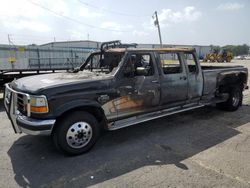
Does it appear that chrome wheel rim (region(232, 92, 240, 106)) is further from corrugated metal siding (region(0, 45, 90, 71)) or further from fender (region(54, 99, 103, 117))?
corrugated metal siding (region(0, 45, 90, 71))

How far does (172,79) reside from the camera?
203 inches

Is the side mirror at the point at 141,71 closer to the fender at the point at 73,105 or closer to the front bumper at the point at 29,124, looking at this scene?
the fender at the point at 73,105

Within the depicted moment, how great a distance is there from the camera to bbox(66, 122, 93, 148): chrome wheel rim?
12.8 feet

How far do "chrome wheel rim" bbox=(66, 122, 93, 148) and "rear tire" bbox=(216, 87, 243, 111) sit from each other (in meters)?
4.51

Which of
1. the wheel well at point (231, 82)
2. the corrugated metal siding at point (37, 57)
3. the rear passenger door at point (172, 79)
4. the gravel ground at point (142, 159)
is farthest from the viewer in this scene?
the corrugated metal siding at point (37, 57)

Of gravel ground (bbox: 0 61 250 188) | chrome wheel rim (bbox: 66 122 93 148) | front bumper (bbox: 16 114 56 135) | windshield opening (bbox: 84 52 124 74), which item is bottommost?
gravel ground (bbox: 0 61 250 188)

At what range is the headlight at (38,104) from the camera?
3547 mm

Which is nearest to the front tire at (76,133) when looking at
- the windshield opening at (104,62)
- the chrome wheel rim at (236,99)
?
the windshield opening at (104,62)

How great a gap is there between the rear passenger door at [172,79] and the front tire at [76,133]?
175 cm

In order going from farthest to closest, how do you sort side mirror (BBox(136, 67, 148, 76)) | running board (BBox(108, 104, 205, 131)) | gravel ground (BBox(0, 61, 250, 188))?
side mirror (BBox(136, 67, 148, 76)), running board (BBox(108, 104, 205, 131)), gravel ground (BBox(0, 61, 250, 188))

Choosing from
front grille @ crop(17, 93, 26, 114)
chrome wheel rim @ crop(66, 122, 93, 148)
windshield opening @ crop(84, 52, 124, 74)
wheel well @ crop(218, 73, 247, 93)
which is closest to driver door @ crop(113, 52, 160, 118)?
windshield opening @ crop(84, 52, 124, 74)

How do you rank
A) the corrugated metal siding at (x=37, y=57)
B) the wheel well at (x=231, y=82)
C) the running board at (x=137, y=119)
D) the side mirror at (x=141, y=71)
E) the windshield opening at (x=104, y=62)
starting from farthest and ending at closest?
1. the corrugated metal siding at (x=37, y=57)
2. the wheel well at (x=231, y=82)
3. the windshield opening at (x=104, y=62)
4. the side mirror at (x=141, y=71)
5. the running board at (x=137, y=119)

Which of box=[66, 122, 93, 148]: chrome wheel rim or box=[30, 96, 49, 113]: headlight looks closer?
box=[30, 96, 49, 113]: headlight

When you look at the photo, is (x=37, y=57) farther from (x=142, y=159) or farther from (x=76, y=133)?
(x=142, y=159)
